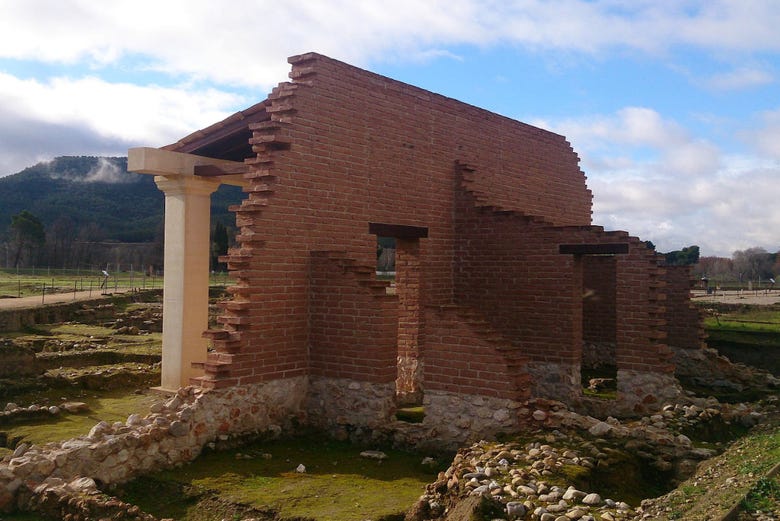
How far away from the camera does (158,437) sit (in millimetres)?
7363

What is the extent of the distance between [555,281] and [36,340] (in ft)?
45.4

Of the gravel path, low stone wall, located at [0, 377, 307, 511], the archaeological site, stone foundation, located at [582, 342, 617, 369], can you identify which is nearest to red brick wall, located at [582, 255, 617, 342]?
stone foundation, located at [582, 342, 617, 369]

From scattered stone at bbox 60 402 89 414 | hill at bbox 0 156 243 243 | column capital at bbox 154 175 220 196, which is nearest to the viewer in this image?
scattered stone at bbox 60 402 89 414

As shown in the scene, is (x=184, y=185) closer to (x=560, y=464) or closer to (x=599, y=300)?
(x=560, y=464)

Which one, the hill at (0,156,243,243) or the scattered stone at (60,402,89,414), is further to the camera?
the hill at (0,156,243,243)

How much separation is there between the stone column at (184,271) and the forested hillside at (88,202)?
47.5 m

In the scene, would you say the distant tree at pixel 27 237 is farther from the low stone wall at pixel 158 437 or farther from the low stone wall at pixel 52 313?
the low stone wall at pixel 158 437

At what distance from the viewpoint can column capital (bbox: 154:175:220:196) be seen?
10453 millimetres

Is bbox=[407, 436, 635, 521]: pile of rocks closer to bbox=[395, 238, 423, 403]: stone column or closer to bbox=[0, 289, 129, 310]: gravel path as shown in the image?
bbox=[395, 238, 423, 403]: stone column

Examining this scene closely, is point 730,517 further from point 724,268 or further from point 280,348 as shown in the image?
point 724,268

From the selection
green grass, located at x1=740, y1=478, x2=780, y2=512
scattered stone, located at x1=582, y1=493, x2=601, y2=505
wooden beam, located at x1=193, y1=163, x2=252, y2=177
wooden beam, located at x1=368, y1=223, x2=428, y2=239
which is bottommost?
scattered stone, located at x1=582, y1=493, x2=601, y2=505

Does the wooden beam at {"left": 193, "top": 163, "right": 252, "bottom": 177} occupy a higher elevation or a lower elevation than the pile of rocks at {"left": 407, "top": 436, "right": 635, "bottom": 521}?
higher

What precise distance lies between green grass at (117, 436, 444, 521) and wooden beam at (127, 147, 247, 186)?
442 centimetres

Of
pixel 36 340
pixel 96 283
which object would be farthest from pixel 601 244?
pixel 96 283
